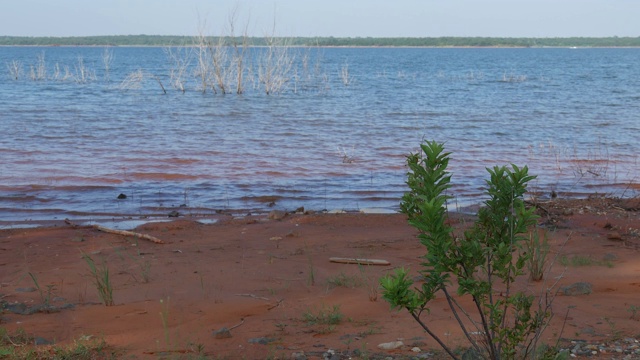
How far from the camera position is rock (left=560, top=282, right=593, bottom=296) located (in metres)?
5.71

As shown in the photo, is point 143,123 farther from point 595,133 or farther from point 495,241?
point 495,241

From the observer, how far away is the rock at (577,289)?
225 inches

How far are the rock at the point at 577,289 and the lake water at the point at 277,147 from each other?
4.93 metres

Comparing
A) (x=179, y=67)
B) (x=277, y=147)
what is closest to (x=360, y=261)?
(x=277, y=147)

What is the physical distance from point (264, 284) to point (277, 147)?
438 inches

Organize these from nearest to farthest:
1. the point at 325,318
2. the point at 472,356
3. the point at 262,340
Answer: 1. the point at 472,356
2. the point at 262,340
3. the point at 325,318

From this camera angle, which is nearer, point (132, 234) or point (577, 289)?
point (577, 289)

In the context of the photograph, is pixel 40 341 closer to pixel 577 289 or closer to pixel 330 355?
pixel 330 355

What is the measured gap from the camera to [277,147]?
1712cm

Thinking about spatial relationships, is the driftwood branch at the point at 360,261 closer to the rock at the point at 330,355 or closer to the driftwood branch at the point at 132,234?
the driftwood branch at the point at 132,234

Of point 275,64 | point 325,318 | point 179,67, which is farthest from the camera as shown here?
point 179,67

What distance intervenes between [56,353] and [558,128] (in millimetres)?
19554

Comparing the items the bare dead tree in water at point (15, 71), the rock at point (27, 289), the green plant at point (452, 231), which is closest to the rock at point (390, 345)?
the green plant at point (452, 231)

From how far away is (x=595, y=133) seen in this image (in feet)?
66.3
